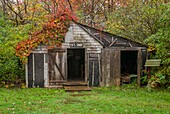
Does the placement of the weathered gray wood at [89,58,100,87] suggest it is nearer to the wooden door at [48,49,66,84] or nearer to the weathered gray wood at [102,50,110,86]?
the weathered gray wood at [102,50,110,86]

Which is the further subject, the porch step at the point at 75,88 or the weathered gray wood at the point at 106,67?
the weathered gray wood at the point at 106,67

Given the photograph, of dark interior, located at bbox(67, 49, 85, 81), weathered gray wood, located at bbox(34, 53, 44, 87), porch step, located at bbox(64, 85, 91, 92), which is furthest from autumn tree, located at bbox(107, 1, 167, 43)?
weathered gray wood, located at bbox(34, 53, 44, 87)

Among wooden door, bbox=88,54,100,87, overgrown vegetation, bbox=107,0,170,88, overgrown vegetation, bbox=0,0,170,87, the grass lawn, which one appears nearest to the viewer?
the grass lawn

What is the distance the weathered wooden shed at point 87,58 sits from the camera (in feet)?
44.3

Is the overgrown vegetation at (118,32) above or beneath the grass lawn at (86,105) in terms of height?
above

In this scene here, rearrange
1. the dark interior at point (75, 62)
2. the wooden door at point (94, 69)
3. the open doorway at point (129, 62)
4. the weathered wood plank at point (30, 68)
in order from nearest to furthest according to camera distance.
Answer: the weathered wood plank at point (30, 68) → the wooden door at point (94, 69) → the open doorway at point (129, 62) → the dark interior at point (75, 62)

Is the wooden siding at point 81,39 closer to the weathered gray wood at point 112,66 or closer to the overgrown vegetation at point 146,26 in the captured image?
the weathered gray wood at point 112,66

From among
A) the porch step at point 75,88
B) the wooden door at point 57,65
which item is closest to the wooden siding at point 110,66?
the porch step at point 75,88

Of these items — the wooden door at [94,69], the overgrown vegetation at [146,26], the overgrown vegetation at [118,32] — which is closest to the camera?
the overgrown vegetation at [118,32]

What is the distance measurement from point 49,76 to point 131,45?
500 cm

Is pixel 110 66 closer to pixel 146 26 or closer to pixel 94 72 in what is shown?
pixel 94 72

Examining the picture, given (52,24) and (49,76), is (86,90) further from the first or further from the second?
(52,24)

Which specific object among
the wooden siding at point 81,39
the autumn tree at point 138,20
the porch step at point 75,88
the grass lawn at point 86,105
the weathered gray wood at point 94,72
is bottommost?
the porch step at point 75,88

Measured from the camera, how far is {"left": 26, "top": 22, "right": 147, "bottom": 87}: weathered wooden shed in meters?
13.5
